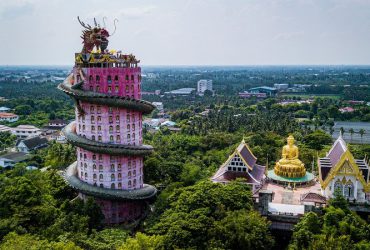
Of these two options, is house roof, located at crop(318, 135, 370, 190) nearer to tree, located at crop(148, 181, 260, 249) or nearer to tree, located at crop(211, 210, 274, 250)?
tree, located at crop(148, 181, 260, 249)

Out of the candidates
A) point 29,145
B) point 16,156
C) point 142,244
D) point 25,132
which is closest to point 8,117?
point 25,132

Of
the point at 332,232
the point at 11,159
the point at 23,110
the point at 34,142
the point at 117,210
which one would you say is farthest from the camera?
the point at 23,110

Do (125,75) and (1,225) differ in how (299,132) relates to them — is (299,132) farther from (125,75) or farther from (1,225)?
(1,225)

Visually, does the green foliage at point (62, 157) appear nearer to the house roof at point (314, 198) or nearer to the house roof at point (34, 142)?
the house roof at point (34, 142)

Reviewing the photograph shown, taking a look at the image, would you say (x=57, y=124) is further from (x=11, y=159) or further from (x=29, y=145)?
(x=11, y=159)

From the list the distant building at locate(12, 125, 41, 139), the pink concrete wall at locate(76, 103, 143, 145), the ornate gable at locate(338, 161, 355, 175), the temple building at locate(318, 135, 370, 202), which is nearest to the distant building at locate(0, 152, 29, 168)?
the distant building at locate(12, 125, 41, 139)

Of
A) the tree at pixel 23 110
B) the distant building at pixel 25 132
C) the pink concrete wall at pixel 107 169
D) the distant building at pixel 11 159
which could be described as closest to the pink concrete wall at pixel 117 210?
the pink concrete wall at pixel 107 169

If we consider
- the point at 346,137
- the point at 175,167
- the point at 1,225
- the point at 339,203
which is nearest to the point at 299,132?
the point at 346,137
